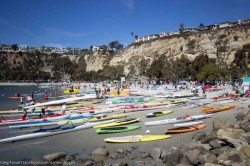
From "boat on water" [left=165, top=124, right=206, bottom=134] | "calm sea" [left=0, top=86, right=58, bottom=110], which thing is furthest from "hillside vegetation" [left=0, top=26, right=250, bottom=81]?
"boat on water" [left=165, top=124, right=206, bottom=134]

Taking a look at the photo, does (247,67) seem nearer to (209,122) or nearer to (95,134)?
(209,122)

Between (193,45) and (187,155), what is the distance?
94.7 meters

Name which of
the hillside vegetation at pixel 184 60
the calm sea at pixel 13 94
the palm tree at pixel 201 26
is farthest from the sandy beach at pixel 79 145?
the palm tree at pixel 201 26

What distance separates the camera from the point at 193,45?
101250 mm

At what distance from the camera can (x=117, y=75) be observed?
111m

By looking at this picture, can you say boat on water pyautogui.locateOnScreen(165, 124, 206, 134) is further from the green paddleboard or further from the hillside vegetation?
the hillside vegetation

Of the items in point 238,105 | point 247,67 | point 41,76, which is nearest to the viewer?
point 238,105

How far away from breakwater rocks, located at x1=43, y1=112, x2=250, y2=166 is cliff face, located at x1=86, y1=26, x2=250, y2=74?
244 ft

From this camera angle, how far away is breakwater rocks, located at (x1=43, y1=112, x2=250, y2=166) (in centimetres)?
1015

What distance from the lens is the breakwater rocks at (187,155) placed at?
1015cm

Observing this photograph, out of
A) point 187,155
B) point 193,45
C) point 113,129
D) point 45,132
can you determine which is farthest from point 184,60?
point 187,155

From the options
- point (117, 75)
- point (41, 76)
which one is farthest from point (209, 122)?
point (41, 76)

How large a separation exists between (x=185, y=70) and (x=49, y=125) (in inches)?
2450

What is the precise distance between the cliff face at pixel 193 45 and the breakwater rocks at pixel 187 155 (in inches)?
2933
